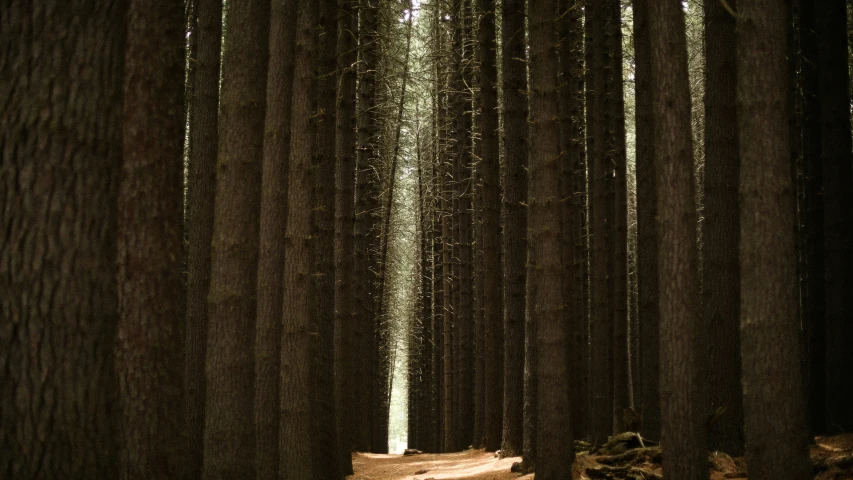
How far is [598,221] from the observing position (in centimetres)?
1399

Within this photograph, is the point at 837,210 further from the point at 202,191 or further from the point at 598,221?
the point at 202,191

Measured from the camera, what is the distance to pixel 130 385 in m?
4.98

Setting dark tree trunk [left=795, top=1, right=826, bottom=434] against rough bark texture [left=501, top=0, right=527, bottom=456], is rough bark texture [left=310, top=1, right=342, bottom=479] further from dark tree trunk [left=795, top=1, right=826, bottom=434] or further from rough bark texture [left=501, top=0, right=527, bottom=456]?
dark tree trunk [left=795, top=1, right=826, bottom=434]

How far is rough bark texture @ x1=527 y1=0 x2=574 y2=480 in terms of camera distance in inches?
341

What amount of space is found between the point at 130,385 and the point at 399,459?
1448cm

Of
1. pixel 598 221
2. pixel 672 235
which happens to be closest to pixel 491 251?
pixel 598 221

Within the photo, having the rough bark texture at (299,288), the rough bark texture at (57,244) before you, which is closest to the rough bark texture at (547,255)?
the rough bark texture at (299,288)

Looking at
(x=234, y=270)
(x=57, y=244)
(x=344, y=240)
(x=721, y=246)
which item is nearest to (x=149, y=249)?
(x=57, y=244)

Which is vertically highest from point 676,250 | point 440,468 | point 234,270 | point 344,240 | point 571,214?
point 571,214

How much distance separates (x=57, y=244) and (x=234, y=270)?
3509 millimetres

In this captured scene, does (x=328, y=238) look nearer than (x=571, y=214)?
Yes

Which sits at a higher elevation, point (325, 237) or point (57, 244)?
point (325, 237)

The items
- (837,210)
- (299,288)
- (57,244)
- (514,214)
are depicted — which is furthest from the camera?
(514,214)

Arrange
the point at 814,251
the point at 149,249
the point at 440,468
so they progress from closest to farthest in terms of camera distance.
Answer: the point at 149,249 → the point at 814,251 → the point at 440,468
